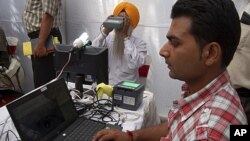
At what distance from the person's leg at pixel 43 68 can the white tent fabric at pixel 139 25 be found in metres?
0.52

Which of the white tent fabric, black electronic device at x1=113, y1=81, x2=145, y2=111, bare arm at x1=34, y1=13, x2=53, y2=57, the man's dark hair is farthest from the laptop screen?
the white tent fabric

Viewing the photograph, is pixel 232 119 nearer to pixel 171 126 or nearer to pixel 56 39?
pixel 171 126

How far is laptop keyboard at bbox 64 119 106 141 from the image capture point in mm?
1266

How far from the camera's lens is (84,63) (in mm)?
1689

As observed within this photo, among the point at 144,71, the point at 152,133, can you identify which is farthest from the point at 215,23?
the point at 144,71

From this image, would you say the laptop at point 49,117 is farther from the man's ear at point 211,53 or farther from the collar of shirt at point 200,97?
the man's ear at point 211,53

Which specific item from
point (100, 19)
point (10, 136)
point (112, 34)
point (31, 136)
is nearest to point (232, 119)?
point (31, 136)

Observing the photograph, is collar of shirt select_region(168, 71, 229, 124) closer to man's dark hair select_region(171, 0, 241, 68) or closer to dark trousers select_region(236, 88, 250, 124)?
man's dark hair select_region(171, 0, 241, 68)

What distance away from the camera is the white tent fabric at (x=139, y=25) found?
8.98ft

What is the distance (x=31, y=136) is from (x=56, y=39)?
5.19 feet

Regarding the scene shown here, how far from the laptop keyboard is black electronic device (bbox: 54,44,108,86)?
1.22 feet

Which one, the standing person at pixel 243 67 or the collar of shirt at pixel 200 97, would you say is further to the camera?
the standing person at pixel 243 67

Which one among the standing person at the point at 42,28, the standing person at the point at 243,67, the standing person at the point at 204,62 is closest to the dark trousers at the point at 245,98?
the standing person at the point at 243,67

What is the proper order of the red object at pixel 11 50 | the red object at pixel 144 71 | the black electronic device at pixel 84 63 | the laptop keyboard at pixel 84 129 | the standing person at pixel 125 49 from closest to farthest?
the laptop keyboard at pixel 84 129
the black electronic device at pixel 84 63
the standing person at pixel 125 49
the red object at pixel 144 71
the red object at pixel 11 50
